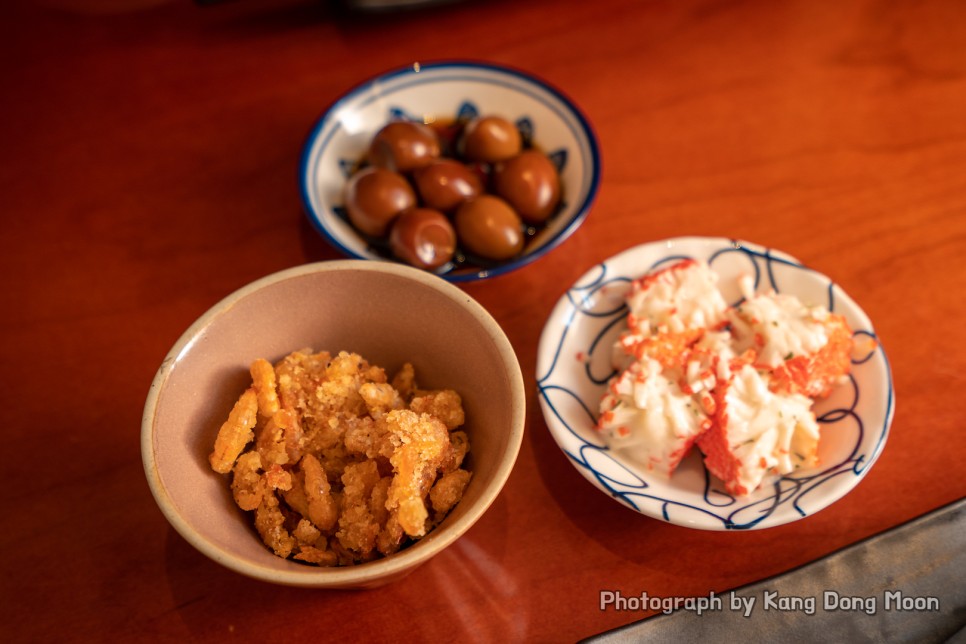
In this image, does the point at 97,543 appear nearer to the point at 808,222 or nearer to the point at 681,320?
the point at 681,320

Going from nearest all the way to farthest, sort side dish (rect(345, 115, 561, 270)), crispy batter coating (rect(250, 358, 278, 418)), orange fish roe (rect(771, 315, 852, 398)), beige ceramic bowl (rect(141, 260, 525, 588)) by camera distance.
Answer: beige ceramic bowl (rect(141, 260, 525, 588)), crispy batter coating (rect(250, 358, 278, 418)), orange fish roe (rect(771, 315, 852, 398)), side dish (rect(345, 115, 561, 270))

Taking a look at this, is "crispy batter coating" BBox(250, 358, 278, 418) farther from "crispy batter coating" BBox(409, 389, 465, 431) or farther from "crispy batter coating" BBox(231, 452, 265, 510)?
"crispy batter coating" BBox(409, 389, 465, 431)

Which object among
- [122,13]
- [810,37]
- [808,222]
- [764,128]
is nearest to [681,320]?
[808,222]

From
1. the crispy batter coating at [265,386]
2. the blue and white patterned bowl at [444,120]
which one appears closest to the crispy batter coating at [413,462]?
the crispy batter coating at [265,386]

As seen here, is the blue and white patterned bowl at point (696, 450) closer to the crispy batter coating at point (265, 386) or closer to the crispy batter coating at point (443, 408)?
the crispy batter coating at point (443, 408)

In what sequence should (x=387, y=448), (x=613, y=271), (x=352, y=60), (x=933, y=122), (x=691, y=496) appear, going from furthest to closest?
(x=352, y=60) → (x=933, y=122) → (x=613, y=271) → (x=691, y=496) → (x=387, y=448)

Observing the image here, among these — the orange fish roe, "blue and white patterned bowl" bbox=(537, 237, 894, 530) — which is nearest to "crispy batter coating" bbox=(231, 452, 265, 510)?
"blue and white patterned bowl" bbox=(537, 237, 894, 530)
